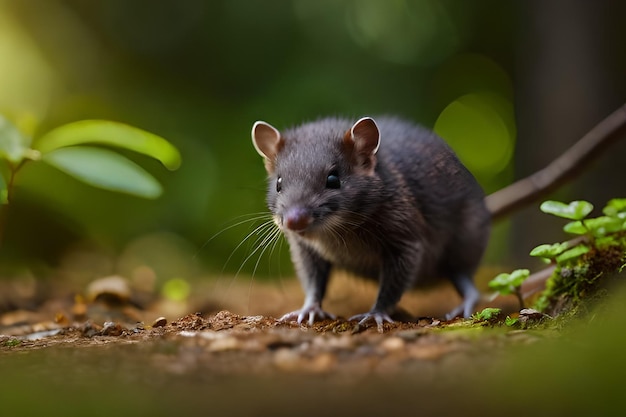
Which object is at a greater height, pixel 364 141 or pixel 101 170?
pixel 101 170

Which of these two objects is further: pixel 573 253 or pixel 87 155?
pixel 87 155

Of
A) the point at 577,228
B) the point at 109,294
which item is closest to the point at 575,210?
the point at 577,228

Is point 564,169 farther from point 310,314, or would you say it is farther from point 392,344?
point 392,344

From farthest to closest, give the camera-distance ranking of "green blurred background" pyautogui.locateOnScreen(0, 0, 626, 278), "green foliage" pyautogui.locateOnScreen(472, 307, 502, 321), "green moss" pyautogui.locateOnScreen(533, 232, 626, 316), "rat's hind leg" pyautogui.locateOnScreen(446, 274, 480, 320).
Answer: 1. "green blurred background" pyautogui.locateOnScreen(0, 0, 626, 278)
2. "rat's hind leg" pyautogui.locateOnScreen(446, 274, 480, 320)
3. "green moss" pyautogui.locateOnScreen(533, 232, 626, 316)
4. "green foliage" pyautogui.locateOnScreen(472, 307, 502, 321)

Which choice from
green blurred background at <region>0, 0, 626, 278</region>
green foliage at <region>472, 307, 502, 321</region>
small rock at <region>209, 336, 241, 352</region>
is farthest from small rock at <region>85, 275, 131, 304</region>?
green foliage at <region>472, 307, 502, 321</region>

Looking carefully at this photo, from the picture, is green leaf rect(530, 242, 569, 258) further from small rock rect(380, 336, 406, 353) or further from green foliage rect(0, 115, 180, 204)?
green foliage rect(0, 115, 180, 204)

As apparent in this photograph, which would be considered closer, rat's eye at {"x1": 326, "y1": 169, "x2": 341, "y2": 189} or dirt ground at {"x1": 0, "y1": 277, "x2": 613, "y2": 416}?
dirt ground at {"x1": 0, "y1": 277, "x2": 613, "y2": 416}
